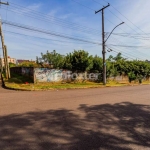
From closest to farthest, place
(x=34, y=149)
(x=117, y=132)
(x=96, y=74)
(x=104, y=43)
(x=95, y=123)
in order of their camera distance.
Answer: (x=34, y=149) → (x=117, y=132) → (x=95, y=123) → (x=104, y=43) → (x=96, y=74)

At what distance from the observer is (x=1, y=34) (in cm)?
1812

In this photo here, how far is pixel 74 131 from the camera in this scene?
422cm

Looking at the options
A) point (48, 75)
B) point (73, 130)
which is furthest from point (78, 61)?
point (73, 130)

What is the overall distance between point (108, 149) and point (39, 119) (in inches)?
107

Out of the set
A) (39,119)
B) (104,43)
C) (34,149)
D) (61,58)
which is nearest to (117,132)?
(34,149)

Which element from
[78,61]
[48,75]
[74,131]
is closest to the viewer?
[74,131]

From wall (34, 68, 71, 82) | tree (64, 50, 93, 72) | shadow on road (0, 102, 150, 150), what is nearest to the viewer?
shadow on road (0, 102, 150, 150)

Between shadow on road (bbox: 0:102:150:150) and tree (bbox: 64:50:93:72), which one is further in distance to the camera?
tree (bbox: 64:50:93:72)

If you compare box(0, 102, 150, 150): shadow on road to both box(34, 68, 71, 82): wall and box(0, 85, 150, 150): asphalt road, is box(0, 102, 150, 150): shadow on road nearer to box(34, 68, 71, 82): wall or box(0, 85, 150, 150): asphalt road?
box(0, 85, 150, 150): asphalt road

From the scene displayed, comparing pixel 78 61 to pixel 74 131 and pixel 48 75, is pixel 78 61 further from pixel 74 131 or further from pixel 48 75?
pixel 74 131

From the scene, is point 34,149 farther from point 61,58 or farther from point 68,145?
point 61,58

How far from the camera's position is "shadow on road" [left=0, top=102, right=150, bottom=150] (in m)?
3.47

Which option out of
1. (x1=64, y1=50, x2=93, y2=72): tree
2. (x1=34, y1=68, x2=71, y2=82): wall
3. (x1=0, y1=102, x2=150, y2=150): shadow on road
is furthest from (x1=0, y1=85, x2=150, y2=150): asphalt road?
(x1=64, y1=50, x2=93, y2=72): tree

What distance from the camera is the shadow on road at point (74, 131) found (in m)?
3.47
